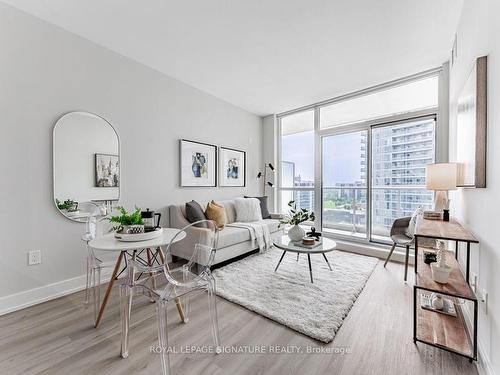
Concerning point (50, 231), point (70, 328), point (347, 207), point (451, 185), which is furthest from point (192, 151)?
point (451, 185)

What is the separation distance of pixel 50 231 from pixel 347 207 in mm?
4257

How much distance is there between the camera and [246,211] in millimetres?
3969

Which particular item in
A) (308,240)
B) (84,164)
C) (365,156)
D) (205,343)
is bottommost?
(205,343)

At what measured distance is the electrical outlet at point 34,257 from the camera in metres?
2.11

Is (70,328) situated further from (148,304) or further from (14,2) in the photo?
(14,2)

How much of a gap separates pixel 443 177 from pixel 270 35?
7.31 ft

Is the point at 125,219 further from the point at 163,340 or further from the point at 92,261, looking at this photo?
the point at 163,340

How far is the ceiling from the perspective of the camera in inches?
79.3

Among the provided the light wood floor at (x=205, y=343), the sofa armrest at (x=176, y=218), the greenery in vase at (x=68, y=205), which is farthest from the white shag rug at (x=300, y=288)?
the greenery in vase at (x=68, y=205)

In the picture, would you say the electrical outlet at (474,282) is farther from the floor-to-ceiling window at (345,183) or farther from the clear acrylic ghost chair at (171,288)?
the floor-to-ceiling window at (345,183)

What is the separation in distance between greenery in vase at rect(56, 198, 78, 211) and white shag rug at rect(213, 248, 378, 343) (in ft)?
5.68

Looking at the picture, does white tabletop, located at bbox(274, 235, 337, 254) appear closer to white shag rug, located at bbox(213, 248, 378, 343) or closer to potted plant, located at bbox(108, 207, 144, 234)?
white shag rug, located at bbox(213, 248, 378, 343)

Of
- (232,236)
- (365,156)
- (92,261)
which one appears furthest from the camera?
(365,156)

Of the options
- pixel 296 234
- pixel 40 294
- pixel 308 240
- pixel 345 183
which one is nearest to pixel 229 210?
pixel 296 234
